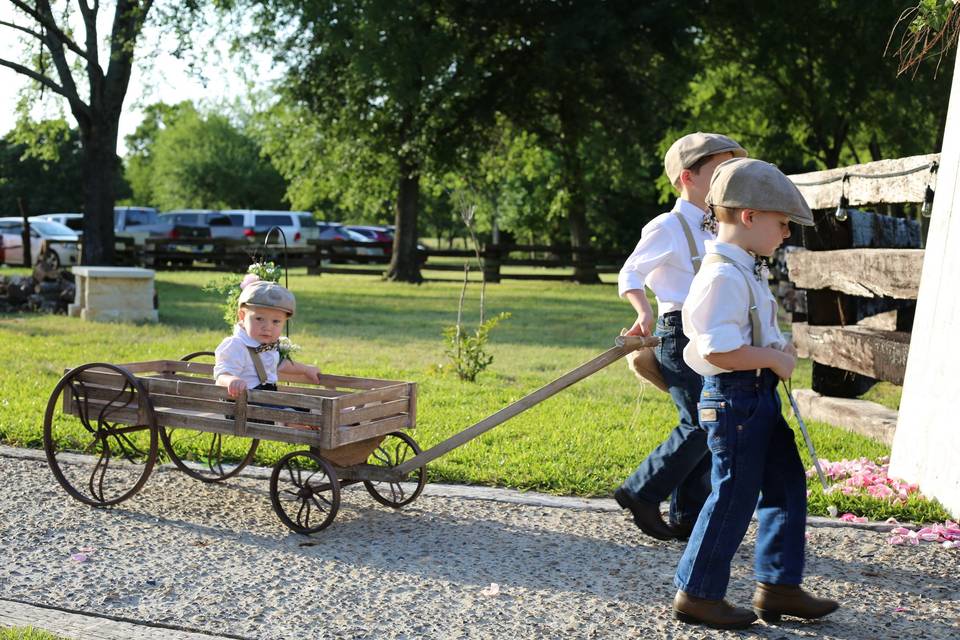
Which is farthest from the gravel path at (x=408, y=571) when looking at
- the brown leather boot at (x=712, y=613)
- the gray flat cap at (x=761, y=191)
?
the gray flat cap at (x=761, y=191)

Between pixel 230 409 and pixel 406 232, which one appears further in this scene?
pixel 406 232

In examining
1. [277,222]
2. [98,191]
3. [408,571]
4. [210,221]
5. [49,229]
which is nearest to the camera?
[408,571]

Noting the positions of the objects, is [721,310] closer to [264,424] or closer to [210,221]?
[264,424]

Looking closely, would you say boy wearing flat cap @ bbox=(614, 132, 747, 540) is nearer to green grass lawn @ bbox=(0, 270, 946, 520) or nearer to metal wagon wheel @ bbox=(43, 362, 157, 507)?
green grass lawn @ bbox=(0, 270, 946, 520)

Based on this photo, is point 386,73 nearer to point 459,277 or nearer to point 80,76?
point 80,76

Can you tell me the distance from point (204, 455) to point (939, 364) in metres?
4.06

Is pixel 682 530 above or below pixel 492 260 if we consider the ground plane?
below

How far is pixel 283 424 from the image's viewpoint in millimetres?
5117

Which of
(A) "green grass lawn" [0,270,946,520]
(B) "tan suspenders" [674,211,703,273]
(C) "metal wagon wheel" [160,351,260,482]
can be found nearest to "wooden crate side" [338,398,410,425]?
(A) "green grass lawn" [0,270,946,520]

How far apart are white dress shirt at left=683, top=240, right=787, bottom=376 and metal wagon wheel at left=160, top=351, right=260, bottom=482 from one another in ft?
9.29

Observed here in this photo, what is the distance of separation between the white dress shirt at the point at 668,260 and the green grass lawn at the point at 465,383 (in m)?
1.48

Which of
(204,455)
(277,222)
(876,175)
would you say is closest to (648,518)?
(204,455)

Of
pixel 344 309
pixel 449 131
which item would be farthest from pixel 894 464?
pixel 449 131

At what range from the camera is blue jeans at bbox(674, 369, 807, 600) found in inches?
146
